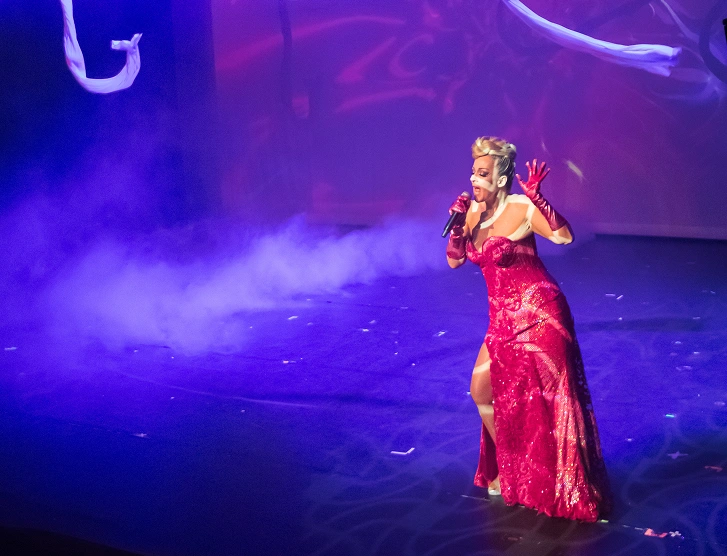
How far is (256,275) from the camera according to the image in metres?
8.29

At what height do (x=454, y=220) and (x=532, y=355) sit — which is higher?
(x=454, y=220)

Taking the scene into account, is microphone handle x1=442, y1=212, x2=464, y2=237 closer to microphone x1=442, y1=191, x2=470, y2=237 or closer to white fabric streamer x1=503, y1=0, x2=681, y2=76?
microphone x1=442, y1=191, x2=470, y2=237

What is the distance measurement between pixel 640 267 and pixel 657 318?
194cm

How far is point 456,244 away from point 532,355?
1.70ft

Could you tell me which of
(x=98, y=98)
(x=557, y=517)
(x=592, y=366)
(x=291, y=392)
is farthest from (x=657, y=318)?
(x=98, y=98)

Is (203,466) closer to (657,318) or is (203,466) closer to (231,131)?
(657,318)

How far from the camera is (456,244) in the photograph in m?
3.23

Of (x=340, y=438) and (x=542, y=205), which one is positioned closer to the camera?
(x=542, y=205)

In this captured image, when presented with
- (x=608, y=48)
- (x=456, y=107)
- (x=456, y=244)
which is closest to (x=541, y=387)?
(x=456, y=244)

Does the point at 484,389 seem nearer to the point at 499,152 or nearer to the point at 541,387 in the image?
the point at 541,387

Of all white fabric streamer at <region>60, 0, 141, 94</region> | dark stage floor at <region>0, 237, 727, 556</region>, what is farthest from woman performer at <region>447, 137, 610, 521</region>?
white fabric streamer at <region>60, 0, 141, 94</region>

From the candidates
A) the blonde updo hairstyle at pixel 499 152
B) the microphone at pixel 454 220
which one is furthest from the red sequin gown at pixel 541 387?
the blonde updo hairstyle at pixel 499 152

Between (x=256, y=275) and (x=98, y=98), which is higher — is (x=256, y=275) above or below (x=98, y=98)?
below

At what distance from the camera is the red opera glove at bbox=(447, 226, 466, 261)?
3.20 m
